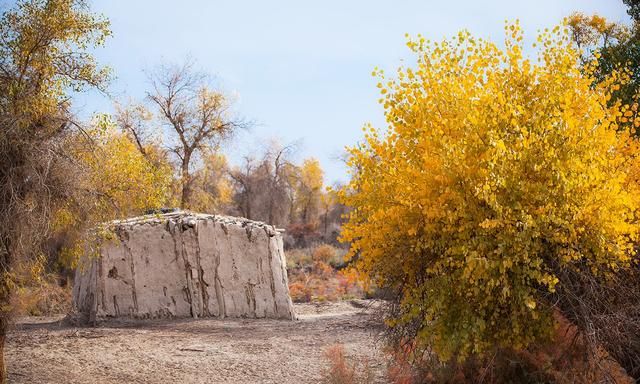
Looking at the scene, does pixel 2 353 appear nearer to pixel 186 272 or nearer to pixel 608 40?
pixel 186 272

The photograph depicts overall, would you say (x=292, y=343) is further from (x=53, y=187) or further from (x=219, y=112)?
(x=219, y=112)

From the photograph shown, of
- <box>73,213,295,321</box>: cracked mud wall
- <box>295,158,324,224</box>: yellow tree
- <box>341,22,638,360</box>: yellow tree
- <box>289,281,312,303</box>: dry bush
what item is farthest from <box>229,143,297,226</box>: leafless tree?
<box>341,22,638,360</box>: yellow tree

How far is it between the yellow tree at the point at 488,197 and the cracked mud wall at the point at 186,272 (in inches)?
278

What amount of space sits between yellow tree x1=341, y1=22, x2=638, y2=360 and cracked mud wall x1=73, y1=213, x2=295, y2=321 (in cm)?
707

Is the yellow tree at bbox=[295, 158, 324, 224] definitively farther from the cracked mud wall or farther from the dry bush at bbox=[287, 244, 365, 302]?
the cracked mud wall

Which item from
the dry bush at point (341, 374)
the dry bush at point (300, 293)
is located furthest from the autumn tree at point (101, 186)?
the dry bush at point (300, 293)

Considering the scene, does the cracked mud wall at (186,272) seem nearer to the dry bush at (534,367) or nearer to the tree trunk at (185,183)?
the dry bush at (534,367)

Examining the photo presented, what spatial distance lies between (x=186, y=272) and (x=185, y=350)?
10.6 feet

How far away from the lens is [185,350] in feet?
36.0

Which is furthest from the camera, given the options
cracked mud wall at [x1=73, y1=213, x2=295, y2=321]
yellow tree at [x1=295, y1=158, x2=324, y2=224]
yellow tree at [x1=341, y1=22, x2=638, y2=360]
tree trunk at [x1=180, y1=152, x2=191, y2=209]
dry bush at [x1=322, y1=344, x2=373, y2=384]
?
yellow tree at [x1=295, y1=158, x2=324, y2=224]

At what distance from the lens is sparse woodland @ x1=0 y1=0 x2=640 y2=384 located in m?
6.59

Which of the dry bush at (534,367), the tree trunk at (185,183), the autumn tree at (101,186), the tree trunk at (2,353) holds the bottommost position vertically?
the dry bush at (534,367)

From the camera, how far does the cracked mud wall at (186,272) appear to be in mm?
13586

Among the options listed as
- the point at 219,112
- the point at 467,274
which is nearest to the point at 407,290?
the point at 467,274
